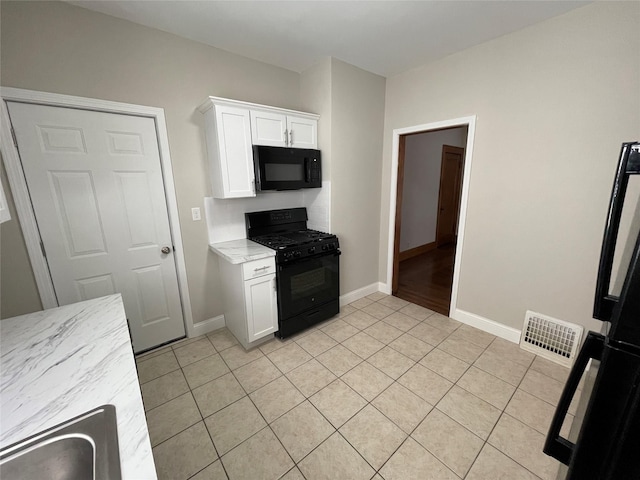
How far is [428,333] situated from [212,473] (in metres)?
2.07

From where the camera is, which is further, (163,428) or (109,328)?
(163,428)

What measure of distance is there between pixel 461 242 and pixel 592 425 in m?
2.35

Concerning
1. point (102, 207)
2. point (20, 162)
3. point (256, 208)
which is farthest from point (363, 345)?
point (20, 162)

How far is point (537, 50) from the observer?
6.65 ft

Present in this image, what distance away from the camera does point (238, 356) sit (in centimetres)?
233

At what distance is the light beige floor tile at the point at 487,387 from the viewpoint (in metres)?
1.84

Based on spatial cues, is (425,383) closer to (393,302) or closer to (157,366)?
(393,302)

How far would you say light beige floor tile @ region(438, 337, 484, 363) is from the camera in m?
2.27

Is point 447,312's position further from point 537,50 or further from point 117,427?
point 117,427

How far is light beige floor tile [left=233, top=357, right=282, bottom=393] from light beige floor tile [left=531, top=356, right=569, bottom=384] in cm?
208

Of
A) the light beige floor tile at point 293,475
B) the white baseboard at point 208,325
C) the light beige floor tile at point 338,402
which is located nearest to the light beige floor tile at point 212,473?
the light beige floor tile at point 293,475

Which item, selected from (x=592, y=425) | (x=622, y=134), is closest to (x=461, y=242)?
(x=622, y=134)

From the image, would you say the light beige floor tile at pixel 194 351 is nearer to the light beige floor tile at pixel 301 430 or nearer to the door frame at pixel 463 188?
the light beige floor tile at pixel 301 430

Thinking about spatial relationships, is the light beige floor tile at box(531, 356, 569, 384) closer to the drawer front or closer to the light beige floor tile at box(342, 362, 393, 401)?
the light beige floor tile at box(342, 362, 393, 401)
